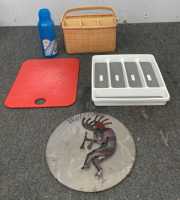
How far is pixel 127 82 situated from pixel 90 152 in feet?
0.78

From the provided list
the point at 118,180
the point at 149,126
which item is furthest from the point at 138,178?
the point at 149,126

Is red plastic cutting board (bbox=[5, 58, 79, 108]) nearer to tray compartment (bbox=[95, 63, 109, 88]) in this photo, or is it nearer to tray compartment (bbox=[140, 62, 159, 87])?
tray compartment (bbox=[95, 63, 109, 88])

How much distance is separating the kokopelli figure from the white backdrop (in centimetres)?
61

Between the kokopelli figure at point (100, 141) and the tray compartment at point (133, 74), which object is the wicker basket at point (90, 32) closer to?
the tray compartment at point (133, 74)

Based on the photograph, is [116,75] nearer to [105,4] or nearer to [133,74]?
[133,74]

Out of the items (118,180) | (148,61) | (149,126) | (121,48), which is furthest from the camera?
(121,48)

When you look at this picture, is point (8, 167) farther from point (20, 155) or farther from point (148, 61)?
point (148, 61)

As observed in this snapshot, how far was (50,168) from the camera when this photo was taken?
0.45m

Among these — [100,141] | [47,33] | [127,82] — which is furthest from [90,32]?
[100,141]

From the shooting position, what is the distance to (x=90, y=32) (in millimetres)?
723

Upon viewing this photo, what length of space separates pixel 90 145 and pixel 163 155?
0.55ft

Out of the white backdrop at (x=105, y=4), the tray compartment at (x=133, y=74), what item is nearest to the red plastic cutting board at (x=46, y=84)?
the tray compartment at (x=133, y=74)

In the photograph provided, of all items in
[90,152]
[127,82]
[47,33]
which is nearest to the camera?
[90,152]

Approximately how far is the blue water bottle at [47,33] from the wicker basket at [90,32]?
5 cm
